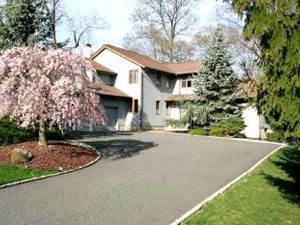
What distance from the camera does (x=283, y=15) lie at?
23.2 feet

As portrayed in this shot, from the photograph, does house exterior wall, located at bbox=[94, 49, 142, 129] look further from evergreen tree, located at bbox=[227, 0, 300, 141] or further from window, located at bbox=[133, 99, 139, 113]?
evergreen tree, located at bbox=[227, 0, 300, 141]

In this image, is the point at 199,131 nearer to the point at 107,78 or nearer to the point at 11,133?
the point at 107,78

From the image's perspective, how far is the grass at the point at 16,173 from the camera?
35.0ft

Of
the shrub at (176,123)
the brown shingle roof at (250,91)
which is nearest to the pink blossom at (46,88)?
the brown shingle roof at (250,91)

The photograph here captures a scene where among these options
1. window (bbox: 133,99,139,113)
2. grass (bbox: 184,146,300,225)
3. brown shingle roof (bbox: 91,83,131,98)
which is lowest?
grass (bbox: 184,146,300,225)

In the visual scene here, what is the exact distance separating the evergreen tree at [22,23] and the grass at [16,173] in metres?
12.7

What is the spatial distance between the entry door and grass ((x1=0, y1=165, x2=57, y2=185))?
18.9 metres

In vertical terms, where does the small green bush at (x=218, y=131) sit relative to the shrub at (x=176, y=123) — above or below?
below

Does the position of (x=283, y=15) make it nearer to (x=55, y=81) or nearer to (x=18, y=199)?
(x=18, y=199)

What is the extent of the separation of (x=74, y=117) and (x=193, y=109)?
1700 cm

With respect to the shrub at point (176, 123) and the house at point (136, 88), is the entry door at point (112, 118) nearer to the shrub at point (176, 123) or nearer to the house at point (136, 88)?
the house at point (136, 88)

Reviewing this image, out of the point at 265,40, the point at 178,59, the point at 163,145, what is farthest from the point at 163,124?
the point at 265,40

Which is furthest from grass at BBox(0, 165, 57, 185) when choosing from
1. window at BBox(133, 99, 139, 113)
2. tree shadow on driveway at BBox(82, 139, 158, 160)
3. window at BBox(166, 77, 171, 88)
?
window at BBox(166, 77, 171, 88)

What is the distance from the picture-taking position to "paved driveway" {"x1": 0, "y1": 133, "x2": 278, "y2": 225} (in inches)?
295
